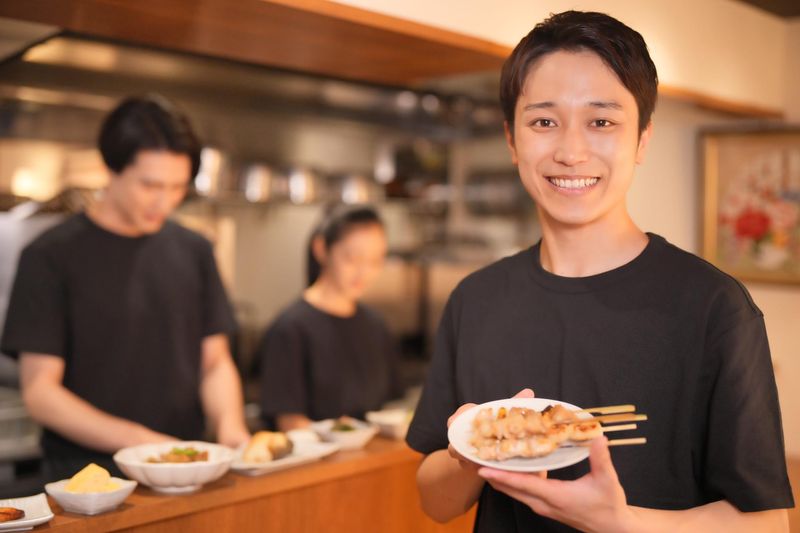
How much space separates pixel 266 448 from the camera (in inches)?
85.6

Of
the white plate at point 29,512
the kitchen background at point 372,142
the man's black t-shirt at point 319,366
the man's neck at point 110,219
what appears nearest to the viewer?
the white plate at point 29,512

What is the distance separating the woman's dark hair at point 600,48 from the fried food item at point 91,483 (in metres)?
1.13

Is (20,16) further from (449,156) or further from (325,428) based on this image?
(449,156)

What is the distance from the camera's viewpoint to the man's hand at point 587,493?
1.21 metres

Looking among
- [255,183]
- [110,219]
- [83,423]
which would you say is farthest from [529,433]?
[255,183]

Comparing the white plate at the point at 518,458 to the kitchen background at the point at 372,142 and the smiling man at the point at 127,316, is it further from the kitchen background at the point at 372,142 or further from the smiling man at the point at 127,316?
the smiling man at the point at 127,316

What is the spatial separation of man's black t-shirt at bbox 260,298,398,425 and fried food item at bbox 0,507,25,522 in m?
1.33

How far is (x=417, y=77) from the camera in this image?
3.23 meters

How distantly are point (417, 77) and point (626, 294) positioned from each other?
1.96 meters

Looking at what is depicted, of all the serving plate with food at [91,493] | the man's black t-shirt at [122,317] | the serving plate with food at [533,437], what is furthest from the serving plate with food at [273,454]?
the serving plate with food at [533,437]

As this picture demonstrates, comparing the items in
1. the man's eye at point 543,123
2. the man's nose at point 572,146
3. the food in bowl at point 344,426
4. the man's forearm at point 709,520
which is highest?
the man's eye at point 543,123

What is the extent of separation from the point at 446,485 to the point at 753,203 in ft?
9.66

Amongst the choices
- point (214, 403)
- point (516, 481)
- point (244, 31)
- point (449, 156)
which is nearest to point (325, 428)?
point (214, 403)

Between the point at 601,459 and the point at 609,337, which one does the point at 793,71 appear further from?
the point at 601,459
